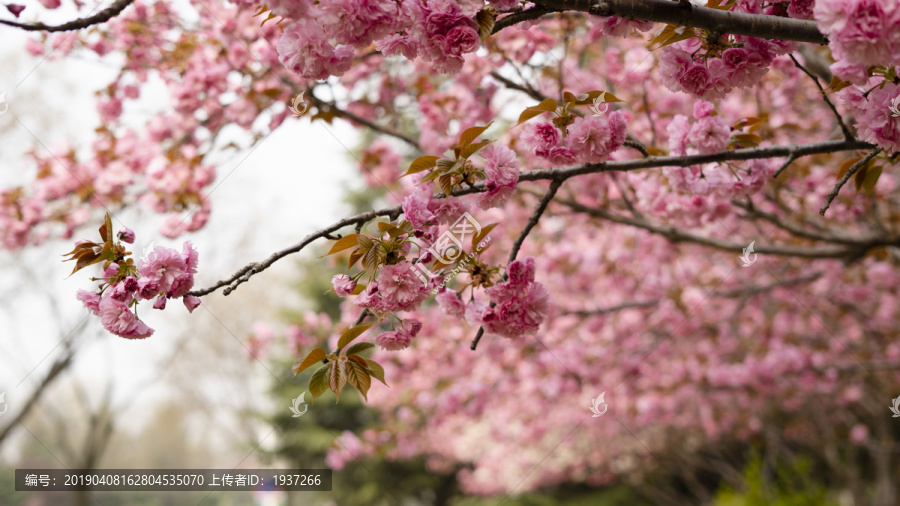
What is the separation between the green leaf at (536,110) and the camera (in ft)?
3.31

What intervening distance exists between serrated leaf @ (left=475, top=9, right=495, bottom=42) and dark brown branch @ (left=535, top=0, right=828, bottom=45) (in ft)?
0.34

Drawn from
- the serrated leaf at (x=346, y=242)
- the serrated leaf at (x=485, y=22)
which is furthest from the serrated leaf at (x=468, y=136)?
the serrated leaf at (x=346, y=242)

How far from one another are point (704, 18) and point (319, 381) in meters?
1.05

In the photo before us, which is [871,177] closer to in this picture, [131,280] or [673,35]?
[673,35]

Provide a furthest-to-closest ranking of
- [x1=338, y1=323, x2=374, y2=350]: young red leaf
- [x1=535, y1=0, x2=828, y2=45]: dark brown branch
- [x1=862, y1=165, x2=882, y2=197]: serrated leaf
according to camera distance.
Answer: [x1=862, y1=165, x2=882, y2=197]: serrated leaf, [x1=338, y1=323, x2=374, y2=350]: young red leaf, [x1=535, y1=0, x2=828, y2=45]: dark brown branch

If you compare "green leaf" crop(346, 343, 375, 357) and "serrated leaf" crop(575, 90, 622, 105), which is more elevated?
"serrated leaf" crop(575, 90, 622, 105)

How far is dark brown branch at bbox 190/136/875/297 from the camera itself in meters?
1.05

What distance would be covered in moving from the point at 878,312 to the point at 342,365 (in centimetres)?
620

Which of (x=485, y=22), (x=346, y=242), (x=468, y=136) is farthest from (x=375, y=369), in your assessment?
(x=485, y=22)

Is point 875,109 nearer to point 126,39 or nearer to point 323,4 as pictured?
point 323,4

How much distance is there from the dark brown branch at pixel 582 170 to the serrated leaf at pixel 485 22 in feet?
1.02

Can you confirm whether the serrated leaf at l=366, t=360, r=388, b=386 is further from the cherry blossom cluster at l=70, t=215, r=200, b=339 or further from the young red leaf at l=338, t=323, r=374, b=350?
the cherry blossom cluster at l=70, t=215, r=200, b=339

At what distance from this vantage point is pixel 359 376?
1.05 meters

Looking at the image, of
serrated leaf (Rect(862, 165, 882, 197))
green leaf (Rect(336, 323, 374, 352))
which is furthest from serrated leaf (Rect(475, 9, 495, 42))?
serrated leaf (Rect(862, 165, 882, 197))
